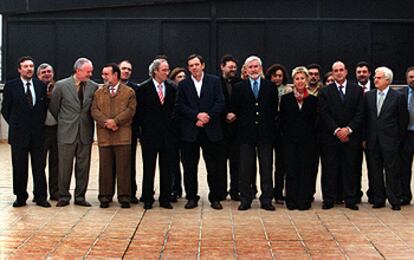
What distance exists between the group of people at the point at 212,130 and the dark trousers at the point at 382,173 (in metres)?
0.01

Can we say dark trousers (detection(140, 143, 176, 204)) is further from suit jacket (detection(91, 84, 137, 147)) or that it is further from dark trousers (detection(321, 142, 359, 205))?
dark trousers (detection(321, 142, 359, 205))

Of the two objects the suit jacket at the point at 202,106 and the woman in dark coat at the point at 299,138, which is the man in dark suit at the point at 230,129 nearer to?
the suit jacket at the point at 202,106

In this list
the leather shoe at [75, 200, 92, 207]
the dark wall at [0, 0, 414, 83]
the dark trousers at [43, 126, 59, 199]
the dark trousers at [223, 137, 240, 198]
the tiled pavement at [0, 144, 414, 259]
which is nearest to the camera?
the tiled pavement at [0, 144, 414, 259]

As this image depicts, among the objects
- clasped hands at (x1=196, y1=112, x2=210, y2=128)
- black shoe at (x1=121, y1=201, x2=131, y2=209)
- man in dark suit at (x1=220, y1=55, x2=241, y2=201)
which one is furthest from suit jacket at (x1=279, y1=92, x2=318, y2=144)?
black shoe at (x1=121, y1=201, x2=131, y2=209)

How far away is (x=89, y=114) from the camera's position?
10.4 meters

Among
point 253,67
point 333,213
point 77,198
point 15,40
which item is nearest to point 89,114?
point 77,198

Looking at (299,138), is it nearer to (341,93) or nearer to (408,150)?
(341,93)

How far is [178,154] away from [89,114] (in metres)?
1.38

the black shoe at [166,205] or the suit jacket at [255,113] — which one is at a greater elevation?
the suit jacket at [255,113]

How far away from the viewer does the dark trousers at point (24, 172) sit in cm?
1013

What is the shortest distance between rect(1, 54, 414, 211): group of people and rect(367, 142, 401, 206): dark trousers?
0.04 ft

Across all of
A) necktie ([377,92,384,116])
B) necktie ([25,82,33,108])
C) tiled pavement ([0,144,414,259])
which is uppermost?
necktie ([25,82,33,108])

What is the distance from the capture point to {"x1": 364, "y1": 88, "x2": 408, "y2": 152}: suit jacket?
10148mm

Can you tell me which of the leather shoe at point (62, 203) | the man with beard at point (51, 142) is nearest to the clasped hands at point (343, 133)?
the leather shoe at point (62, 203)
